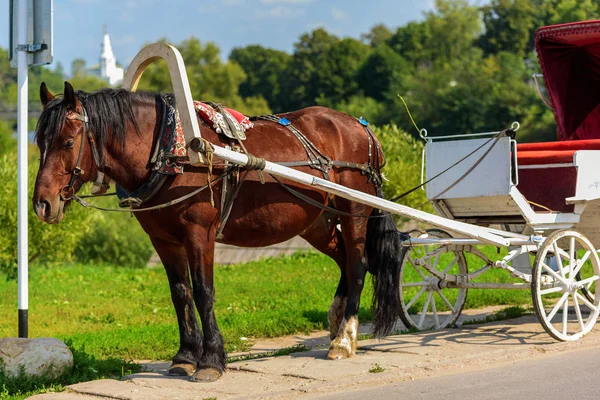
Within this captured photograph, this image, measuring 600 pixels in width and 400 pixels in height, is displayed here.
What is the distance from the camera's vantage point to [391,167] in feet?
68.7

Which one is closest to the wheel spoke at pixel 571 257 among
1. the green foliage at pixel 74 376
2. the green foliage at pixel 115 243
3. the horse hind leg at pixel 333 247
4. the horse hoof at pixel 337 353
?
the horse hind leg at pixel 333 247

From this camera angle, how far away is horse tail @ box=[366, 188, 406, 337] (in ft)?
26.7

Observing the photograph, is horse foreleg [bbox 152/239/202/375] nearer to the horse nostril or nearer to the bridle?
the bridle

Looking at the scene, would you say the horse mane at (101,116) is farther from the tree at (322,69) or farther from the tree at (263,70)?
the tree at (263,70)

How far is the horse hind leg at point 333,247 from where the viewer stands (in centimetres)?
831

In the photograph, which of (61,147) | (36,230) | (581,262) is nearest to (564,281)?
(581,262)

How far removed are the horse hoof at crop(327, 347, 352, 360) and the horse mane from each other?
236 cm

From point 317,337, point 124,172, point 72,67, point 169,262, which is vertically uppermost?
point 72,67

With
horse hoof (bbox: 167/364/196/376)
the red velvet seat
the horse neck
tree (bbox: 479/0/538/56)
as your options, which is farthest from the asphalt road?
tree (bbox: 479/0/538/56)

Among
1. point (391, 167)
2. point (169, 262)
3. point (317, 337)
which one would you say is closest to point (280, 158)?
point (169, 262)

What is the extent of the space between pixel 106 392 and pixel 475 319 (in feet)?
15.5

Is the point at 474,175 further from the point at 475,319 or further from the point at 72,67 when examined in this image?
the point at 72,67

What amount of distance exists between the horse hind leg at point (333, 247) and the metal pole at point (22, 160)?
2.48m

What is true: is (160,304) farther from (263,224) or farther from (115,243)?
(115,243)
